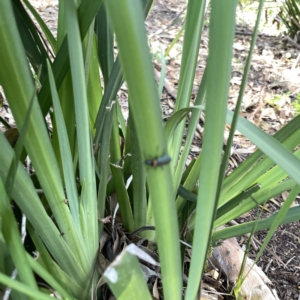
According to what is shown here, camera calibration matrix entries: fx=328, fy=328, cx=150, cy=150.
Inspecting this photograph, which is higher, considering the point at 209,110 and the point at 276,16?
the point at 276,16

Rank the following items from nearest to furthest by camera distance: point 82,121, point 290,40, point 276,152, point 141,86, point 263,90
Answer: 1. point 141,86
2. point 276,152
3. point 82,121
4. point 263,90
5. point 290,40

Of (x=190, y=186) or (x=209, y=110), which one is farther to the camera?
(x=190, y=186)

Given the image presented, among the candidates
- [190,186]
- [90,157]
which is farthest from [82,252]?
[190,186]

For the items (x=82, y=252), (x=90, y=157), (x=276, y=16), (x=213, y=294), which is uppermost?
(x=276, y=16)

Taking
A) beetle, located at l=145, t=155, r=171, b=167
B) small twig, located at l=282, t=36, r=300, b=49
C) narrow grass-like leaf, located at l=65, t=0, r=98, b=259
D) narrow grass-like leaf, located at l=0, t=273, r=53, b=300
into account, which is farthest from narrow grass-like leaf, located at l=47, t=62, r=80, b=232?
small twig, located at l=282, t=36, r=300, b=49

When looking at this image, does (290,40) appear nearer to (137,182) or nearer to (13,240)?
(137,182)

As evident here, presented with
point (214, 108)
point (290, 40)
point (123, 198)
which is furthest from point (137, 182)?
point (290, 40)

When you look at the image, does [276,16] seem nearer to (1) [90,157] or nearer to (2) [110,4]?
(1) [90,157]

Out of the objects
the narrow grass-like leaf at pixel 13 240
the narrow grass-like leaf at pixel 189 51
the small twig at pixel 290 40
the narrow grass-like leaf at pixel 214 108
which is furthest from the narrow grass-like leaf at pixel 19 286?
the small twig at pixel 290 40

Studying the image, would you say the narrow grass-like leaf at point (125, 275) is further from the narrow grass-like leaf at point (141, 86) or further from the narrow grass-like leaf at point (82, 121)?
the narrow grass-like leaf at point (82, 121)
